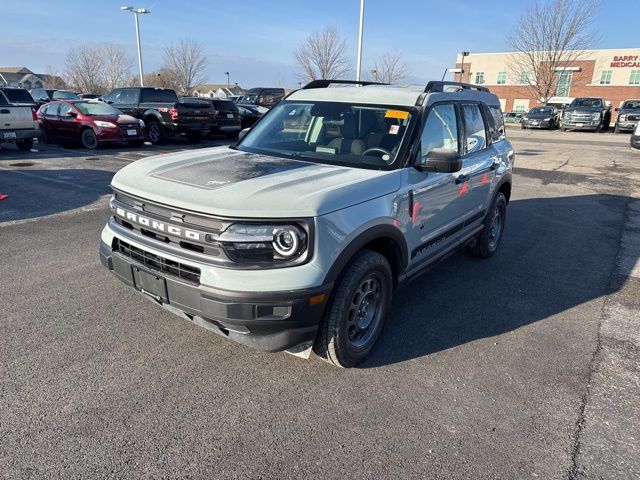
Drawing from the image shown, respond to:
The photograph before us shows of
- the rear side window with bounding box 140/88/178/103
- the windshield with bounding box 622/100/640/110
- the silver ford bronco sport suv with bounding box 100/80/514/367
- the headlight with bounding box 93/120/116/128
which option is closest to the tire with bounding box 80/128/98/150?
the headlight with bounding box 93/120/116/128

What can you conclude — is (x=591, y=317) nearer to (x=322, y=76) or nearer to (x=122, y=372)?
(x=122, y=372)

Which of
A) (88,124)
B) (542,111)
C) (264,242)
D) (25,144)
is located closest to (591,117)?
(542,111)

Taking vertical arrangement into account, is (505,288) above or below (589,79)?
below

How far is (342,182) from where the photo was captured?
3.05 meters

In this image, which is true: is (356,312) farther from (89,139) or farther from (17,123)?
(89,139)

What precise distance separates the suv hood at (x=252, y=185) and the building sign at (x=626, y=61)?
68.9 m

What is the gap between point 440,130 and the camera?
4047mm

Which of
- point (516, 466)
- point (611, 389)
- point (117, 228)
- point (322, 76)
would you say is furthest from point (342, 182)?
point (322, 76)

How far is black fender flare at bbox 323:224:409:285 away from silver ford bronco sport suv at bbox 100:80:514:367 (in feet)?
0.04

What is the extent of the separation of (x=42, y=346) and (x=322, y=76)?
108ft

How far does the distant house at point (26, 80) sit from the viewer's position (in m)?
72.0

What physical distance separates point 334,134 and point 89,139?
1308 cm

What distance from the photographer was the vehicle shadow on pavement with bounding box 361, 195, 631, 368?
383 cm

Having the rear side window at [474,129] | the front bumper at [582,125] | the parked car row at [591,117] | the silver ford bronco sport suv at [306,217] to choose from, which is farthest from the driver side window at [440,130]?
the front bumper at [582,125]
